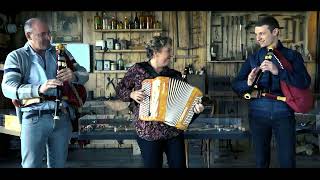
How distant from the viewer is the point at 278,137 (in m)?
3.31

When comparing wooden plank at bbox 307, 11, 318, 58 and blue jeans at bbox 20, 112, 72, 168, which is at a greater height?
wooden plank at bbox 307, 11, 318, 58

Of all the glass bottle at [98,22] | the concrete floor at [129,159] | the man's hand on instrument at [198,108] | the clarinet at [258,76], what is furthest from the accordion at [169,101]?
the glass bottle at [98,22]

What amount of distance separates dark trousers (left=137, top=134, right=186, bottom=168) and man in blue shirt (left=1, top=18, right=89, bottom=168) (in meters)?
0.55

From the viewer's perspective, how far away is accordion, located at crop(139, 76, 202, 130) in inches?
Answer: 124

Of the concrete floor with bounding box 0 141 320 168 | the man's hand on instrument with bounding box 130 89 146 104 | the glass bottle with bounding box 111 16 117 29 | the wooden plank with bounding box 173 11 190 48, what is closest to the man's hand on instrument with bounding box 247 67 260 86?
the man's hand on instrument with bounding box 130 89 146 104

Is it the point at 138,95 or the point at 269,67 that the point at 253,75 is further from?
the point at 138,95

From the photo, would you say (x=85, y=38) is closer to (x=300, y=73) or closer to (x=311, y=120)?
(x=311, y=120)

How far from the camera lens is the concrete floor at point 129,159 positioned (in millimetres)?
5059

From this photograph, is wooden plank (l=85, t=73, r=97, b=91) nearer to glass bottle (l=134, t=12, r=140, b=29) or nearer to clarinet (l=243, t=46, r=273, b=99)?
glass bottle (l=134, t=12, r=140, b=29)

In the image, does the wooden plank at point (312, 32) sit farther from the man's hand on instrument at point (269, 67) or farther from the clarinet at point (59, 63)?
the clarinet at point (59, 63)

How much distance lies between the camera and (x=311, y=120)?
420 centimetres

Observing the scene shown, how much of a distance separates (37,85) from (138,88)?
63 cm

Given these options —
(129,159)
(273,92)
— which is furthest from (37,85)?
(129,159)

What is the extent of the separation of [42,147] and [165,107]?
816mm
